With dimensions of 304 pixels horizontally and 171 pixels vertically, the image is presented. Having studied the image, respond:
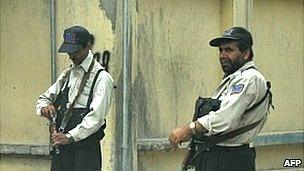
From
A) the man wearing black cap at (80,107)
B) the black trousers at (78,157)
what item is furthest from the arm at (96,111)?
the black trousers at (78,157)

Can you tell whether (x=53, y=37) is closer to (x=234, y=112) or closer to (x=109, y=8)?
(x=109, y=8)

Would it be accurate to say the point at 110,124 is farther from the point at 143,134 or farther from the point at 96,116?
the point at 96,116

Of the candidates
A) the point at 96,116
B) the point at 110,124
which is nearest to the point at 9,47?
the point at 110,124

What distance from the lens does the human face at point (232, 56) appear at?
16.6 feet

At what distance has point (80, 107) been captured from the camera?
578cm

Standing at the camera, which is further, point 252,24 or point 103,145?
point 252,24

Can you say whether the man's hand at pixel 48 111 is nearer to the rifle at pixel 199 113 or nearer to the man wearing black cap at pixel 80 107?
the man wearing black cap at pixel 80 107

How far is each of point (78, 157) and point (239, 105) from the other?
155 cm

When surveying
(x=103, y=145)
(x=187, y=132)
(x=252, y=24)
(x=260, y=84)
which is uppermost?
(x=252, y=24)

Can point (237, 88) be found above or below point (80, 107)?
above

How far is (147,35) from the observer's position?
26.9 feet

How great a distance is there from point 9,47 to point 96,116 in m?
3.01
